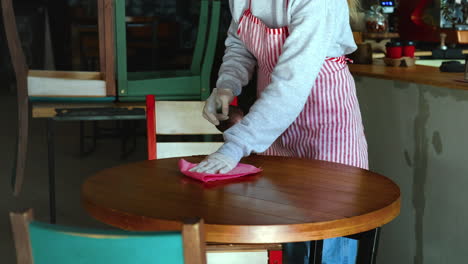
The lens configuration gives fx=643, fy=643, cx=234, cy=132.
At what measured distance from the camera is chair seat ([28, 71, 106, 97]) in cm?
355

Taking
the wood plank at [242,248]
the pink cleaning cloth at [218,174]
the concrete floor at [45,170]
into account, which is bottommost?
the concrete floor at [45,170]

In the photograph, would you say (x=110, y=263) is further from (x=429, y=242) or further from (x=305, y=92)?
(x=429, y=242)

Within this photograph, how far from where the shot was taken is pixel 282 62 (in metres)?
1.86

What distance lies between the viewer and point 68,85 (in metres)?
3.59

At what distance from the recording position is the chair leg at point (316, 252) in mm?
1930

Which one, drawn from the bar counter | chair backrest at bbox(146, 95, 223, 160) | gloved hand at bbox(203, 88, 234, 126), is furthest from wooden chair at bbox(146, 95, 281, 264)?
the bar counter

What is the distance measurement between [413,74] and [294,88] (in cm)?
109

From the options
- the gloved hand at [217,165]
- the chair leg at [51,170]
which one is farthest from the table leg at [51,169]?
the gloved hand at [217,165]

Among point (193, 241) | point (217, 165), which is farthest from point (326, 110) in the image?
point (193, 241)

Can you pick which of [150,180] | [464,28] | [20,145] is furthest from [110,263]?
[464,28]

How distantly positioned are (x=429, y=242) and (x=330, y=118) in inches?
34.0

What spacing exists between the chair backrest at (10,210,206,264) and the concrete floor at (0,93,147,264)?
6.57ft

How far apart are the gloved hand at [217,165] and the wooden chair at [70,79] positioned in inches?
74.8

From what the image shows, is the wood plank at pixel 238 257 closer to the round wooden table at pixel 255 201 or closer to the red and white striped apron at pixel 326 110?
the round wooden table at pixel 255 201
